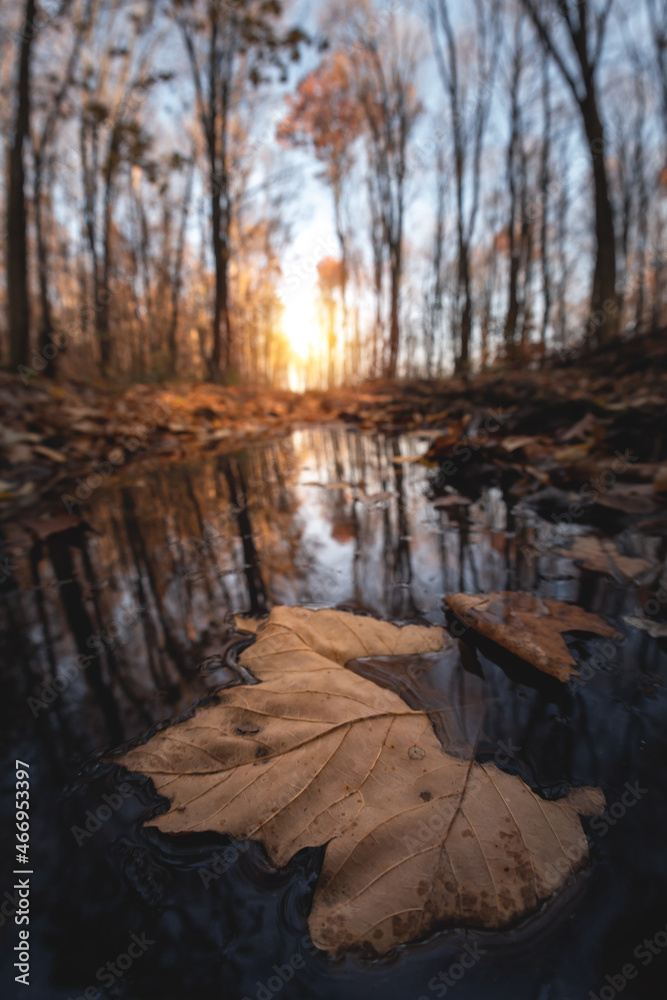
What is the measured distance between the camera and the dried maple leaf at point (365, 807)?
0.43 m

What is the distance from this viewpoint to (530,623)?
2.82ft

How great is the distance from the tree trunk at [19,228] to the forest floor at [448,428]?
0.89m

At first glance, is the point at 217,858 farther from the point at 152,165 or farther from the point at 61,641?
the point at 152,165

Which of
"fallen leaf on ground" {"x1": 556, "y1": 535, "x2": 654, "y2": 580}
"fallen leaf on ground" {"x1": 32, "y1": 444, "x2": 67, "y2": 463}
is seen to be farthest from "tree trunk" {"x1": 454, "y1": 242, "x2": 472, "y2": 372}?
"fallen leaf on ground" {"x1": 556, "y1": 535, "x2": 654, "y2": 580}

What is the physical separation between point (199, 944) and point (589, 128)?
→ 992 cm

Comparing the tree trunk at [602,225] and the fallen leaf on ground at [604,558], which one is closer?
the fallen leaf on ground at [604,558]

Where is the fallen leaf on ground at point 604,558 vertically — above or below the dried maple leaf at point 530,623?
above

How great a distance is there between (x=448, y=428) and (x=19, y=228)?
21.9 feet

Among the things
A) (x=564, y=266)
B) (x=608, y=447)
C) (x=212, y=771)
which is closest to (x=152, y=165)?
(x=608, y=447)

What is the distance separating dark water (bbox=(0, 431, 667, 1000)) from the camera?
390 mm

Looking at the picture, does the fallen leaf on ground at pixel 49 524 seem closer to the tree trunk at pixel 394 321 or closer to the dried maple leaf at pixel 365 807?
the dried maple leaf at pixel 365 807

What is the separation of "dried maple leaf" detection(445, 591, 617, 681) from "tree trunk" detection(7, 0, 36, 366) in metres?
6.96

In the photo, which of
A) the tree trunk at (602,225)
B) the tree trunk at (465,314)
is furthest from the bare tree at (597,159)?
the tree trunk at (465,314)

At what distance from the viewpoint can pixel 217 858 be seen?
1.56 ft
